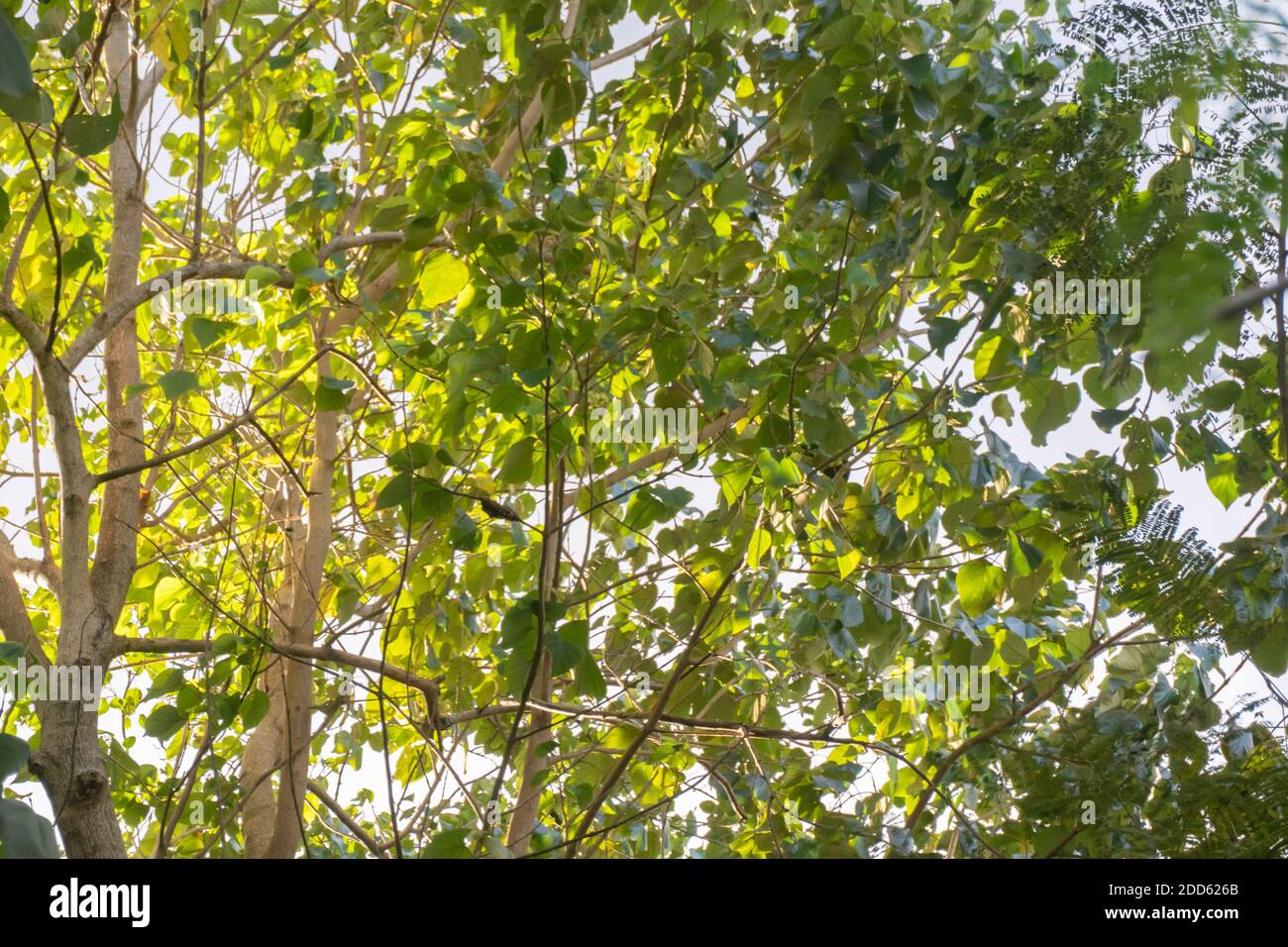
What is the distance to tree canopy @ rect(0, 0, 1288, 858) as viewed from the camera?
1.44 metres

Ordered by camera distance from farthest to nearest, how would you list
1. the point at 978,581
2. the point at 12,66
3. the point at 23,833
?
the point at 978,581, the point at 23,833, the point at 12,66

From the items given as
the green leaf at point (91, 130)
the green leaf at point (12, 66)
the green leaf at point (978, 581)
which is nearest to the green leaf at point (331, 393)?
the green leaf at point (91, 130)

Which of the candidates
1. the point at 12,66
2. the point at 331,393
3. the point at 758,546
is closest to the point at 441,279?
the point at 331,393

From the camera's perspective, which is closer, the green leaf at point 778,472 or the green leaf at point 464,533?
the green leaf at point 778,472

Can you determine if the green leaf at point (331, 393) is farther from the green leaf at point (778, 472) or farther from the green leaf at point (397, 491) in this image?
the green leaf at point (778, 472)

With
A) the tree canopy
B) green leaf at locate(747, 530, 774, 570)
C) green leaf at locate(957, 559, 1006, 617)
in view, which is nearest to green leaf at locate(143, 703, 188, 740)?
the tree canopy

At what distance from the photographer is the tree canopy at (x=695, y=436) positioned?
4.71ft

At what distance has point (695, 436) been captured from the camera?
2189 millimetres

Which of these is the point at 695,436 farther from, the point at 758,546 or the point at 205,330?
the point at 205,330

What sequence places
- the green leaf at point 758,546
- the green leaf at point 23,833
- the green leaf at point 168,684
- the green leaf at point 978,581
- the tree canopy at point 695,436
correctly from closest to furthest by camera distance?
the green leaf at point 23,833 → the tree canopy at point 695,436 → the green leaf at point 168,684 → the green leaf at point 758,546 → the green leaf at point 978,581

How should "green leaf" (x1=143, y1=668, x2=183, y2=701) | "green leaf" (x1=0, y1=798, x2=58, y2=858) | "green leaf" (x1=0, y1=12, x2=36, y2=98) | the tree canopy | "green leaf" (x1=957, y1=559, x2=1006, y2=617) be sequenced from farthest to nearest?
1. "green leaf" (x1=957, y1=559, x2=1006, y2=617)
2. "green leaf" (x1=143, y1=668, x2=183, y2=701)
3. the tree canopy
4. "green leaf" (x1=0, y1=798, x2=58, y2=858)
5. "green leaf" (x1=0, y1=12, x2=36, y2=98)

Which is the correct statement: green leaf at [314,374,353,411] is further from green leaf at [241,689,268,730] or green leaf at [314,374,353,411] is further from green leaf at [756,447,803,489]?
green leaf at [756,447,803,489]
